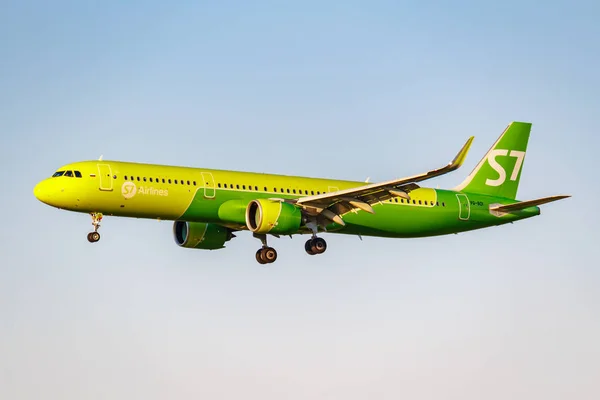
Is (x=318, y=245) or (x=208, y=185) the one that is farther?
(x=318, y=245)

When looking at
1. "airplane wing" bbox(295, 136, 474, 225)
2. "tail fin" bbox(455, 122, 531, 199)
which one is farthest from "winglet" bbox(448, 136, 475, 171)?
"tail fin" bbox(455, 122, 531, 199)

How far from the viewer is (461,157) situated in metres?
55.4

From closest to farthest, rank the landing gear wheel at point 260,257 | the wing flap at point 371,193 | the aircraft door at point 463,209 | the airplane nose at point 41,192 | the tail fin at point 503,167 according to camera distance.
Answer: the wing flap at point 371,193
the airplane nose at point 41,192
the landing gear wheel at point 260,257
the aircraft door at point 463,209
the tail fin at point 503,167

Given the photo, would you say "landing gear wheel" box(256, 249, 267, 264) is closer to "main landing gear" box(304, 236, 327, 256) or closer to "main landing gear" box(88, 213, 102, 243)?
"main landing gear" box(304, 236, 327, 256)

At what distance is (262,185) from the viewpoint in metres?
64.4

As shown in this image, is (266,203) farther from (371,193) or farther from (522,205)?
(522,205)

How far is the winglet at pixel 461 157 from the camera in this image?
55.2m

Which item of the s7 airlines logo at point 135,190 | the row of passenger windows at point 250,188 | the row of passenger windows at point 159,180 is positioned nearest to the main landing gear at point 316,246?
the row of passenger windows at point 250,188

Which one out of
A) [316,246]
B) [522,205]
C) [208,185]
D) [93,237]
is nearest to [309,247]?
[316,246]

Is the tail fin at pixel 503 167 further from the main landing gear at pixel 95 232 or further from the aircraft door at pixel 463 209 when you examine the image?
the main landing gear at pixel 95 232

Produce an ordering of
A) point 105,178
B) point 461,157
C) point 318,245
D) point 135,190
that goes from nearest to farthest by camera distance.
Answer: point 461,157, point 105,178, point 135,190, point 318,245

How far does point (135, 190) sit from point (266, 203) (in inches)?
256

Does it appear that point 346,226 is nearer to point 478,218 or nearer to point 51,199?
point 478,218

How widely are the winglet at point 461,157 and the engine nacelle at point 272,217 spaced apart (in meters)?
10.1
